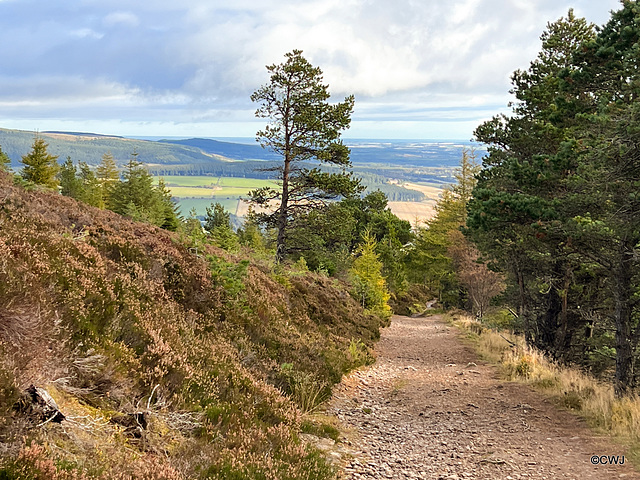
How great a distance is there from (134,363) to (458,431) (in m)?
5.48

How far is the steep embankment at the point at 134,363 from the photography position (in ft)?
11.5

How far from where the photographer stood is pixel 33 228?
265 inches

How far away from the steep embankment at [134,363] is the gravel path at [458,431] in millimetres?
1073

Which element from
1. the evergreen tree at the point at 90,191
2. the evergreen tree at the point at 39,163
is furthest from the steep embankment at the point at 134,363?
the evergreen tree at the point at 39,163

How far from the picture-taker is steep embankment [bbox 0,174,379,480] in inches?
138

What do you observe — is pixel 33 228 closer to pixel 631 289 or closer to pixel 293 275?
pixel 293 275

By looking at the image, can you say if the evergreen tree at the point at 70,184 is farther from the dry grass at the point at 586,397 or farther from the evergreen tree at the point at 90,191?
the dry grass at the point at 586,397

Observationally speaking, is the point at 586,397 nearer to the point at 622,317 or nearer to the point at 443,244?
the point at 622,317

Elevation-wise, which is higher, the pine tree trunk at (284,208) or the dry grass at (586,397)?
the pine tree trunk at (284,208)

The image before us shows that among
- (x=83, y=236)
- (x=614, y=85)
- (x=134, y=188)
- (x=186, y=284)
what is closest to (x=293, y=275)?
(x=186, y=284)

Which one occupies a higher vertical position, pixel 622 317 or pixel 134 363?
pixel 134 363

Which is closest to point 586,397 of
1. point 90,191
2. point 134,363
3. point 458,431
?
point 458,431

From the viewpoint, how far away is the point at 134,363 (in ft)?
16.4

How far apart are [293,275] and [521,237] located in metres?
8.43
